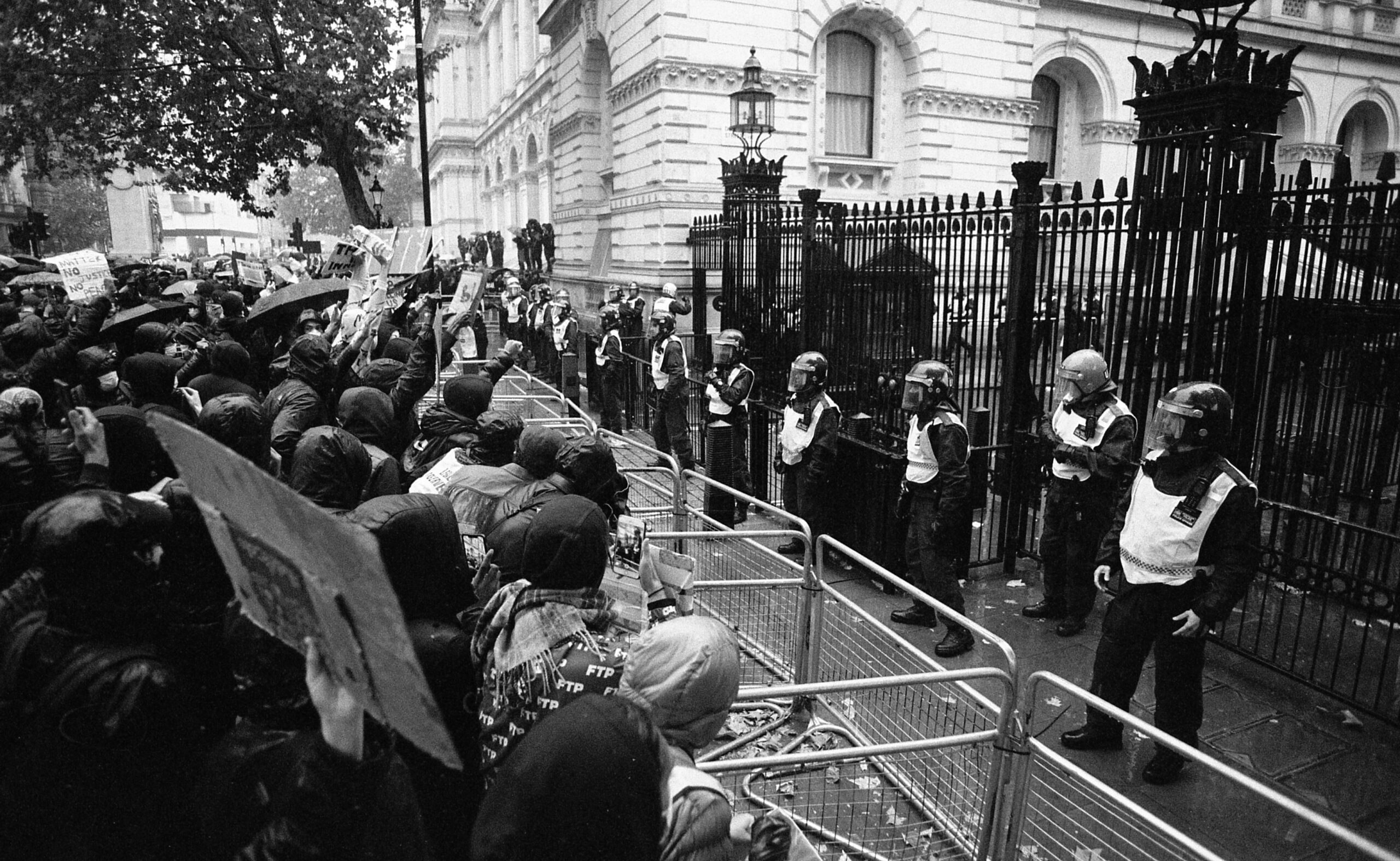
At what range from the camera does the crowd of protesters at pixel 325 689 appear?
5.47 feet

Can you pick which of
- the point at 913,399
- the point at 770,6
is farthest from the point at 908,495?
the point at 770,6

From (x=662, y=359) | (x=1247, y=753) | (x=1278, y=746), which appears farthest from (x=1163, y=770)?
(x=662, y=359)

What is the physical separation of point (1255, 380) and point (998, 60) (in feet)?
Answer: 58.6

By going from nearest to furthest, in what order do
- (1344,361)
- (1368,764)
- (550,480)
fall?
(550,480), (1368,764), (1344,361)

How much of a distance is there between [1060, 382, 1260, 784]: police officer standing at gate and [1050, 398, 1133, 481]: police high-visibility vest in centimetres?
139

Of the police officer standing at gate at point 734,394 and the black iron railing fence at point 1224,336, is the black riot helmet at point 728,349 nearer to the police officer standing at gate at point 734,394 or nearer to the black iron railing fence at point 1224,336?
the police officer standing at gate at point 734,394

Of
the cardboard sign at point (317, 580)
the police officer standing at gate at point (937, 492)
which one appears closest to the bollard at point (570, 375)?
the police officer standing at gate at point (937, 492)

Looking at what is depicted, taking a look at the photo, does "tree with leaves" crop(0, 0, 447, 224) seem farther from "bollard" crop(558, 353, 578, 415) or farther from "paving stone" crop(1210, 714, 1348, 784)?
"paving stone" crop(1210, 714, 1348, 784)

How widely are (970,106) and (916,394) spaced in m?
17.4

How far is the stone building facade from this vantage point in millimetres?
18234

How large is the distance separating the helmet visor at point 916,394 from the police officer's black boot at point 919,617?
1439mm

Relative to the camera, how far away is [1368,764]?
14.6 ft

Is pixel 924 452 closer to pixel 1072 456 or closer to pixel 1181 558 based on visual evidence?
pixel 1072 456

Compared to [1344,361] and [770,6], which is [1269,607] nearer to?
[1344,361]
